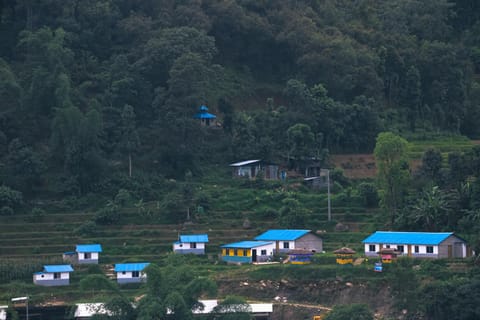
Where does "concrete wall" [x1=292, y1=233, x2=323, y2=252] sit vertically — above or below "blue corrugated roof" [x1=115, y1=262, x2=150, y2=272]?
above

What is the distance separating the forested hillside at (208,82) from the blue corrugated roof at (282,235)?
8933 millimetres

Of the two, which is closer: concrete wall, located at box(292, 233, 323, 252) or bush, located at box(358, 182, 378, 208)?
concrete wall, located at box(292, 233, 323, 252)

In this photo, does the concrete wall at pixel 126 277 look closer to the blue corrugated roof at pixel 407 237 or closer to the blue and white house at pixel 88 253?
the blue and white house at pixel 88 253

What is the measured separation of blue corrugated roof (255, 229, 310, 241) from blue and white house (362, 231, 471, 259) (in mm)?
3739

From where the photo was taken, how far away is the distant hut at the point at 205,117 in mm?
67569

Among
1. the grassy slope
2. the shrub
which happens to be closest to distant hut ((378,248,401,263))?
the grassy slope

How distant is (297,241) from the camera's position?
5478 centimetres

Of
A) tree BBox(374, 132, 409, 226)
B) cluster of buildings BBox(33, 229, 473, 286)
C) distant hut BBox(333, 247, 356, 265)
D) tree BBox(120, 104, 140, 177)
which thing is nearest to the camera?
cluster of buildings BBox(33, 229, 473, 286)

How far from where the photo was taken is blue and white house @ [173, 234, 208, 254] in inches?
2164

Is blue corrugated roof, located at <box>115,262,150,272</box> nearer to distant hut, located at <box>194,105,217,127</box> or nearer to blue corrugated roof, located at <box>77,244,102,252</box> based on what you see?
blue corrugated roof, located at <box>77,244,102,252</box>

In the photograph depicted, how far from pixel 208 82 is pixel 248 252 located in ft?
57.8

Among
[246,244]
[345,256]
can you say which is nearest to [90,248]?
[246,244]

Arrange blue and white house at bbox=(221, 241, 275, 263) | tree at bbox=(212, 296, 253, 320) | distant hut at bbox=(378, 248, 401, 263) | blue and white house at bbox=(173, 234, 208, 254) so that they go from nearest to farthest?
1. tree at bbox=(212, 296, 253, 320)
2. distant hut at bbox=(378, 248, 401, 263)
3. blue and white house at bbox=(221, 241, 275, 263)
4. blue and white house at bbox=(173, 234, 208, 254)

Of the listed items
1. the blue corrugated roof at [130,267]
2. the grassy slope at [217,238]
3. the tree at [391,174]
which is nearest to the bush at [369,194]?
the grassy slope at [217,238]
